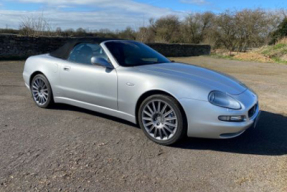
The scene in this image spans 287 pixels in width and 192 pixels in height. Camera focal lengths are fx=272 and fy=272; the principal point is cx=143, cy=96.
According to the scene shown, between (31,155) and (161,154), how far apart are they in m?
1.60

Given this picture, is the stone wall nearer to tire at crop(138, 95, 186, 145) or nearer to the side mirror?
the side mirror

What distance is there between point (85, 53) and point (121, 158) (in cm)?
214

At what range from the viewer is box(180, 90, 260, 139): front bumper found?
3.40m

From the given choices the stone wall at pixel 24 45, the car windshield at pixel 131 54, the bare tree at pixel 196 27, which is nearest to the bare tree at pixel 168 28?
the bare tree at pixel 196 27

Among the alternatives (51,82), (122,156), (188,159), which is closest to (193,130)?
(188,159)

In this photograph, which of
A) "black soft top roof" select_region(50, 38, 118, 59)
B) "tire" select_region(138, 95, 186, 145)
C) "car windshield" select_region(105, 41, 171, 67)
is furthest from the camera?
"black soft top roof" select_region(50, 38, 118, 59)

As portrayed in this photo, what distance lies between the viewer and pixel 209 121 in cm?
342

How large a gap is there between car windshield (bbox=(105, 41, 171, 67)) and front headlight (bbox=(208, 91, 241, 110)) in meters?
1.42

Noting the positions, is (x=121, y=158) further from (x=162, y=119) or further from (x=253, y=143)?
(x=253, y=143)

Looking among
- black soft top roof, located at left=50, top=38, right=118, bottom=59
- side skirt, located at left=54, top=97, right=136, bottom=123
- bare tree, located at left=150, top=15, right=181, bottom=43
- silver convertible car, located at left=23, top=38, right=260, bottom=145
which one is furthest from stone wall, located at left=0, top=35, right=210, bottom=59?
bare tree, located at left=150, top=15, right=181, bottom=43

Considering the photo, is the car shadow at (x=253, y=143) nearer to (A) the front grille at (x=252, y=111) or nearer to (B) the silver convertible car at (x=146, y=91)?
(B) the silver convertible car at (x=146, y=91)

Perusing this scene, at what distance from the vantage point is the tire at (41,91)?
5.10 metres

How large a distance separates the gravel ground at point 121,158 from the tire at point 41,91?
407 mm

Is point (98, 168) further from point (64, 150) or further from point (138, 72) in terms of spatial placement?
point (138, 72)
